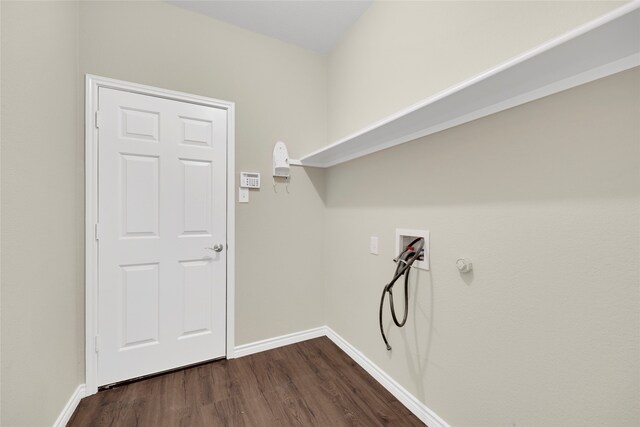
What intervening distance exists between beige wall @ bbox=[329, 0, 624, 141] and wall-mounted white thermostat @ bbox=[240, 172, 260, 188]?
827mm

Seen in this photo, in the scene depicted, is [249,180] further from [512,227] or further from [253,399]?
[512,227]

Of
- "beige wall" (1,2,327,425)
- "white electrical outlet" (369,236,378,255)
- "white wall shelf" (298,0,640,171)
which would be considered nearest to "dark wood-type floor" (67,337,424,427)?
"beige wall" (1,2,327,425)

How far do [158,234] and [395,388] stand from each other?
1903mm

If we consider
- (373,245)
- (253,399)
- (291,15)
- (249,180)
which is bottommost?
(253,399)

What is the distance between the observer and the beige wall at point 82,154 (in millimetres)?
1088

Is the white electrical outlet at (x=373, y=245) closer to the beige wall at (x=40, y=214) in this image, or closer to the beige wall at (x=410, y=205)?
the beige wall at (x=410, y=205)

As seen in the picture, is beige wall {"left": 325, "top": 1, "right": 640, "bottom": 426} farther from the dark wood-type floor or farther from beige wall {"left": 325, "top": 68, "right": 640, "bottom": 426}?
the dark wood-type floor

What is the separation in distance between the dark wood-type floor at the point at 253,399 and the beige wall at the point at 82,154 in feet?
0.93

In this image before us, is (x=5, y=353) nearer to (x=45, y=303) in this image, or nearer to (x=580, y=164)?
(x=45, y=303)

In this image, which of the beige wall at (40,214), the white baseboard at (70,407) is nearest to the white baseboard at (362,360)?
the white baseboard at (70,407)

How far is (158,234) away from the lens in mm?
1872

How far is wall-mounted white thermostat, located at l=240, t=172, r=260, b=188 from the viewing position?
2.13 meters

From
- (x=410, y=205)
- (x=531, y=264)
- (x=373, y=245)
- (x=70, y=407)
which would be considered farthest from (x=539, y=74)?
(x=70, y=407)

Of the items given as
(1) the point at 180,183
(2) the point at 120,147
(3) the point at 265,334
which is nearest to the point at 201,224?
(1) the point at 180,183
